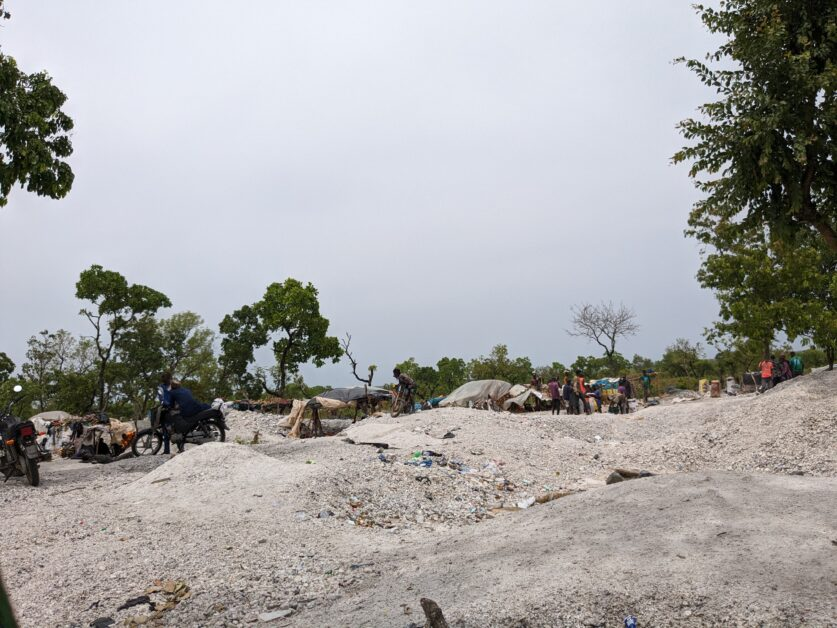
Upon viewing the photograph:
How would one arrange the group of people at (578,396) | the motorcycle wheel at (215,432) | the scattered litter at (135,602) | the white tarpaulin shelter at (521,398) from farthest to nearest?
the white tarpaulin shelter at (521,398), the group of people at (578,396), the motorcycle wheel at (215,432), the scattered litter at (135,602)

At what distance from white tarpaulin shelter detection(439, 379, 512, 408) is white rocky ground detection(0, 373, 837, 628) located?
1302 cm

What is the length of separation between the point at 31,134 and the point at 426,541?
10.1m

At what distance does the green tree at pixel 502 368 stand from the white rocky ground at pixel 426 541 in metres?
29.9

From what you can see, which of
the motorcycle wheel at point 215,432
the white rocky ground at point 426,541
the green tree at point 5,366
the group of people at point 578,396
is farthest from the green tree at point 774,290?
the green tree at point 5,366

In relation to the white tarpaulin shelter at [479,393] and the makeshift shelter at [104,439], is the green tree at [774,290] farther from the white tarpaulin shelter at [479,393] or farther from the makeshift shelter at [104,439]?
the makeshift shelter at [104,439]

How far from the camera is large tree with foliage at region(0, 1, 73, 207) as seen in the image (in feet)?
33.2

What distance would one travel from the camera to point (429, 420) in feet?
46.5

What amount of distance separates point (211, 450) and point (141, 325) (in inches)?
1254

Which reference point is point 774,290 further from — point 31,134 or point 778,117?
point 31,134

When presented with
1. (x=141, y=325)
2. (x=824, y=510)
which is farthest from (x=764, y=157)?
(x=141, y=325)

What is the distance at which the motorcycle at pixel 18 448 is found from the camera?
9.47 metres

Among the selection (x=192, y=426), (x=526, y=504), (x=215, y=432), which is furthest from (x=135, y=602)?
(x=215, y=432)

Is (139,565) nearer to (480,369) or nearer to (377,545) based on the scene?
(377,545)

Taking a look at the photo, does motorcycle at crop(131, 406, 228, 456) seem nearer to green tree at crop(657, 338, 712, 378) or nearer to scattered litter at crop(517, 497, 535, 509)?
scattered litter at crop(517, 497, 535, 509)
